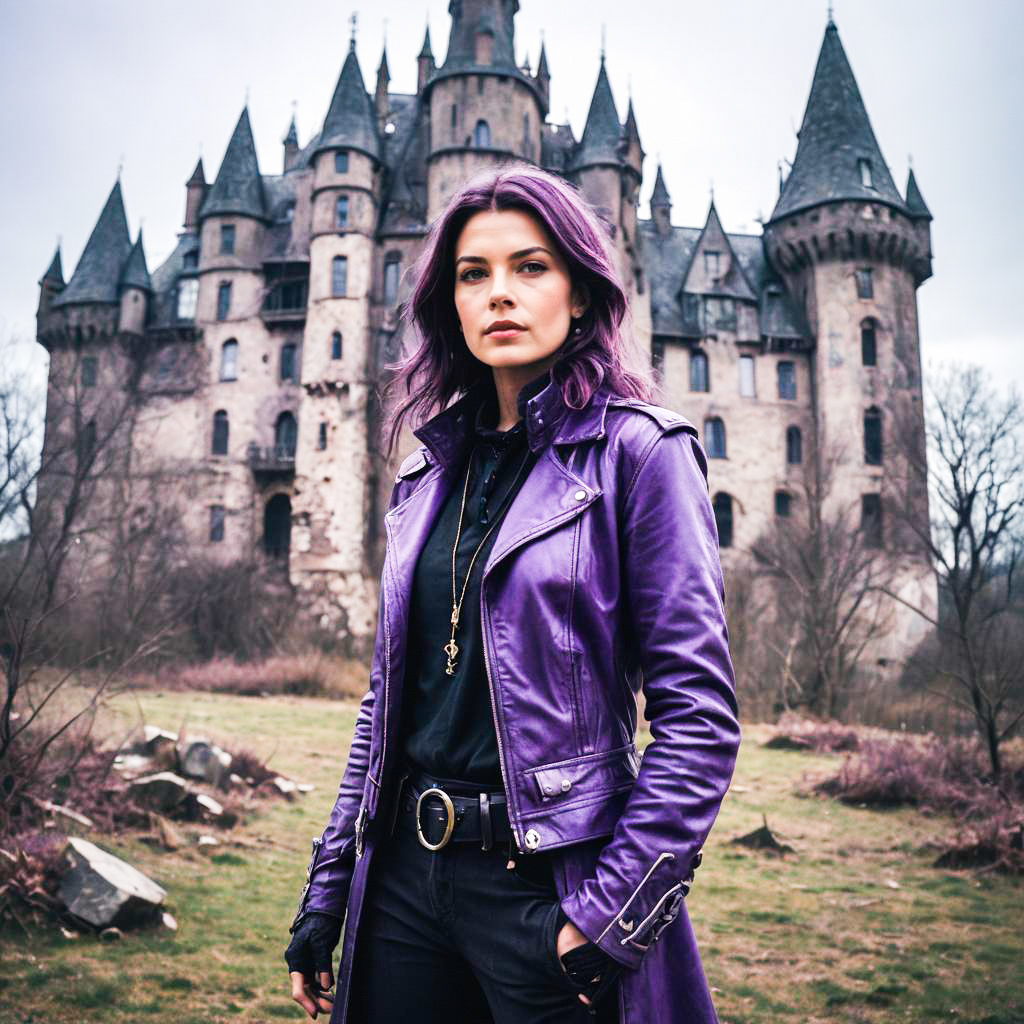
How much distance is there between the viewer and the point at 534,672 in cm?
188

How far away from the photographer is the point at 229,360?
40.4m

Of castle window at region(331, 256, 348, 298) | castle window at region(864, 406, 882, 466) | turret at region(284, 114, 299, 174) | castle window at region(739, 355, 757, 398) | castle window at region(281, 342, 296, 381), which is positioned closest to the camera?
castle window at region(331, 256, 348, 298)

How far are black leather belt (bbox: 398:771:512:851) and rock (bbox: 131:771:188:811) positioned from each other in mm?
7566

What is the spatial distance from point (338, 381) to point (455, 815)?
35695 millimetres

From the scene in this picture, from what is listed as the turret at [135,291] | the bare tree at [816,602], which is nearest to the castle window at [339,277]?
the turret at [135,291]

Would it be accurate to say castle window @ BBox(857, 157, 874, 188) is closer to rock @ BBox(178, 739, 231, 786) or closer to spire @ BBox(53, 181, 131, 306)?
spire @ BBox(53, 181, 131, 306)

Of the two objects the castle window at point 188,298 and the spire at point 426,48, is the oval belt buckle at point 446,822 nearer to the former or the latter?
the castle window at point 188,298

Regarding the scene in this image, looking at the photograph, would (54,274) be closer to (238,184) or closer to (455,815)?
(238,184)

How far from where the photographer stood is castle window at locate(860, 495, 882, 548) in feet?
118

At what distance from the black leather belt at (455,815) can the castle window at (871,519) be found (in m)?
35.6

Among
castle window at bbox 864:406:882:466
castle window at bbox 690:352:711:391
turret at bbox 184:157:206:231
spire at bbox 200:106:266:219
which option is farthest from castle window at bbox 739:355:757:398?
turret at bbox 184:157:206:231

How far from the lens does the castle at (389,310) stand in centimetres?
3653

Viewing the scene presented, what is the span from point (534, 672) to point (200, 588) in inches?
1238

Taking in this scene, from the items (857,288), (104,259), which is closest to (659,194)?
(857,288)
